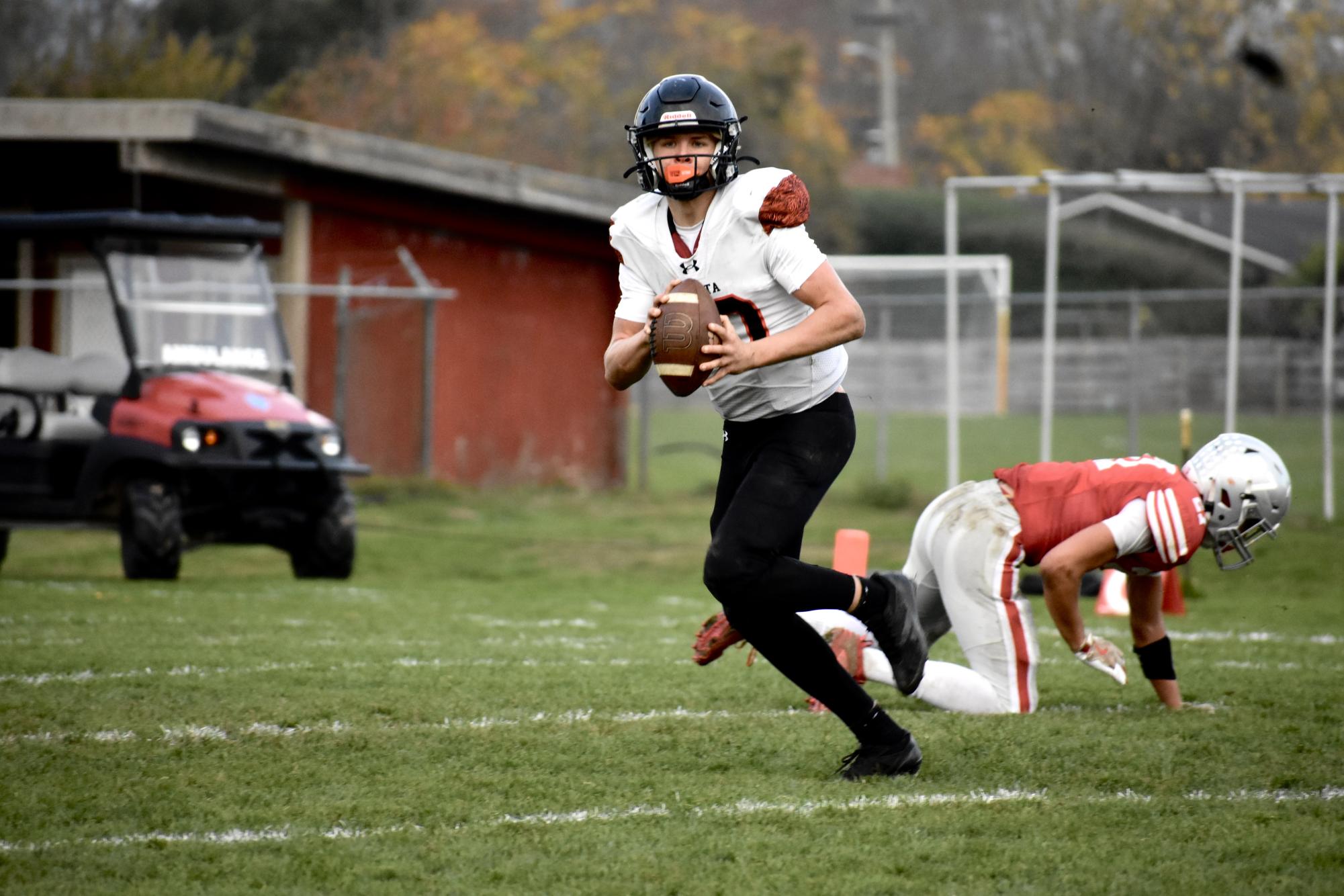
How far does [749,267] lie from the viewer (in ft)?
16.2

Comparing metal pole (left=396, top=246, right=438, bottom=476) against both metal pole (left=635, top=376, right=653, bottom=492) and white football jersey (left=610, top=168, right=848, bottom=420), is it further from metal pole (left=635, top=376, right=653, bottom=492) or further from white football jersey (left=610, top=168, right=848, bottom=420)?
white football jersey (left=610, top=168, right=848, bottom=420)

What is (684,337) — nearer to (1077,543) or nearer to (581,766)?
(581,766)

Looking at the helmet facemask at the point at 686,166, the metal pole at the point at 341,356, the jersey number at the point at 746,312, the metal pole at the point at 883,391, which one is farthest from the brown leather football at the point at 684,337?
the metal pole at the point at 883,391

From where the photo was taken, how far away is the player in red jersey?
584 cm

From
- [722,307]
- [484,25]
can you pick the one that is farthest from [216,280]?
[484,25]

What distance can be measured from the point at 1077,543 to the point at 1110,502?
0.26 m

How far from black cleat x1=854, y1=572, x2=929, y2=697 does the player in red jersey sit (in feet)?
1.74

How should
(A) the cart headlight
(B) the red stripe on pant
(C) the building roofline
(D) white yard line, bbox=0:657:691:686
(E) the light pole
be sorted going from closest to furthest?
(B) the red stripe on pant → (D) white yard line, bbox=0:657:691:686 → (A) the cart headlight → (C) the building roofline → (E) the light pole

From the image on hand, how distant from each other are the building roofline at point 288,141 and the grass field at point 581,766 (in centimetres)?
720

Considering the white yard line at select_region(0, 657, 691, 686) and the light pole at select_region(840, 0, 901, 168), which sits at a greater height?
the light pole at select_region(840, 0, 901, 168)

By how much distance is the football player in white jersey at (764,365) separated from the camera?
482 centimetres

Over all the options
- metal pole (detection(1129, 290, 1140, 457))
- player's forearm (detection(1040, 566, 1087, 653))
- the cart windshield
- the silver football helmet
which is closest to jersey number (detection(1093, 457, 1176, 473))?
the silver football helmet

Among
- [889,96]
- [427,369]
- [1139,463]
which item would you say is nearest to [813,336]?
[1139,463]

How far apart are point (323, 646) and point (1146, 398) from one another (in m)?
18.4
